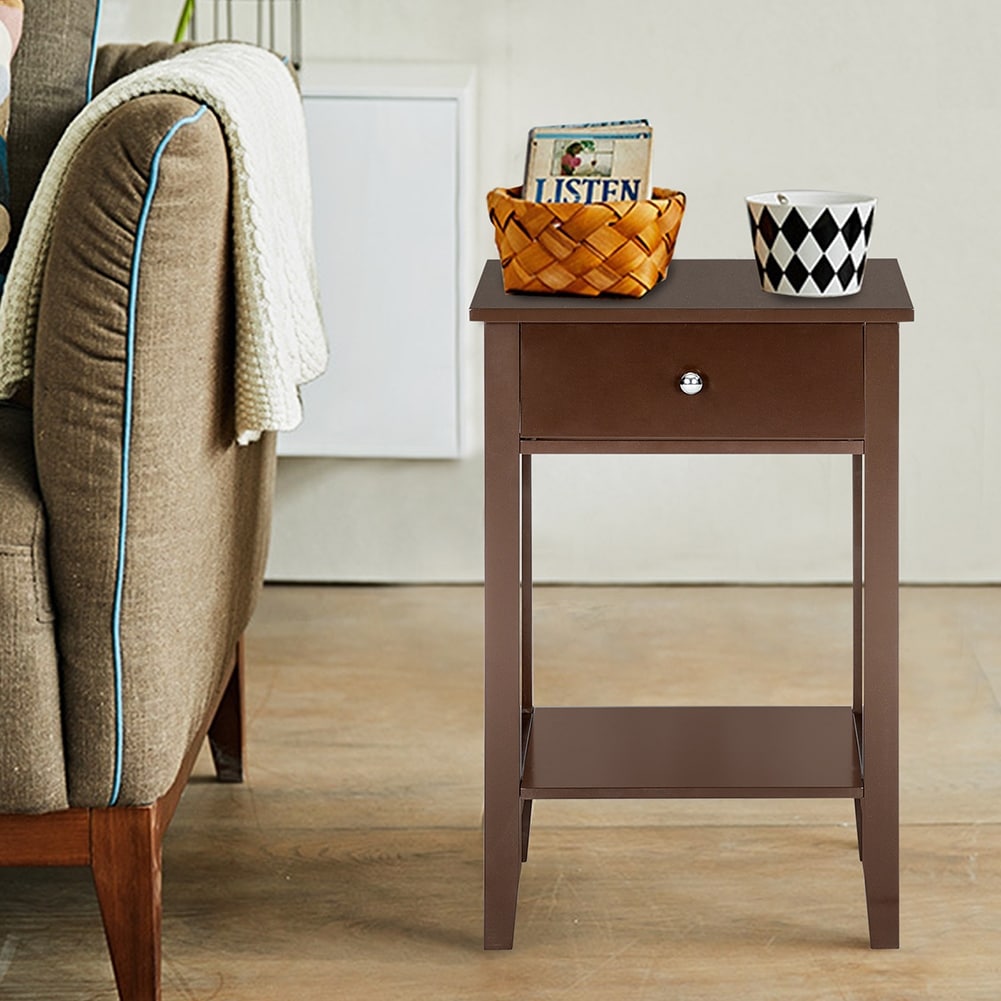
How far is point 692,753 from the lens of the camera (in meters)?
1.55

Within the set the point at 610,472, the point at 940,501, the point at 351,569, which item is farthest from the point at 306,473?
the point at 940,501

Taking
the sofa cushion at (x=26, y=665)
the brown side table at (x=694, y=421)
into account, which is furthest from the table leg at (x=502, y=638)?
the sofa cushion at (x=26, y=665)

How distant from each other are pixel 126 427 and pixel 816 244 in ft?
1.95

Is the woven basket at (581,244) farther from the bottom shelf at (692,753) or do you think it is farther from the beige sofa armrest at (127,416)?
the bottom shelf at (692,753)

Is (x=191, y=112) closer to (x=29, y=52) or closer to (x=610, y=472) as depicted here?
(x=29, y=52)

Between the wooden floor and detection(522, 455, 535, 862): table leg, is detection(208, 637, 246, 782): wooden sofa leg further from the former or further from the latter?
detection(522, 455, 535, 862): table leg

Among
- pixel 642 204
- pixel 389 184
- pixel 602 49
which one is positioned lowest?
pixel 642 204

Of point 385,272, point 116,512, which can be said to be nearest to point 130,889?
point 116,512

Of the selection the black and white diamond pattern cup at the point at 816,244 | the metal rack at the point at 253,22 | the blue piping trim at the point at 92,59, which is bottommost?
the black and white diamond pattern cup at the point at 816,244

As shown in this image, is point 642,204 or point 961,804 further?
point 961,804

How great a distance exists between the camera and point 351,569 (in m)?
2.64

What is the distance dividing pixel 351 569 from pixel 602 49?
89 centimetres

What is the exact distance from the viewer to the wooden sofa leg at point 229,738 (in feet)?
6.14

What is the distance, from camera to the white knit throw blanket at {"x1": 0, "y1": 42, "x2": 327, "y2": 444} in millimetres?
1350
